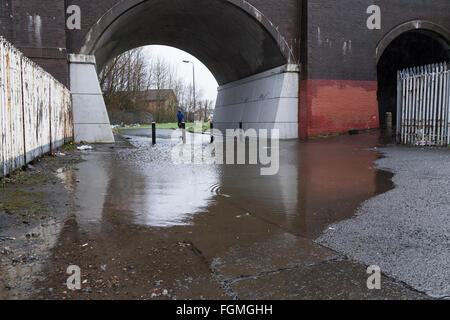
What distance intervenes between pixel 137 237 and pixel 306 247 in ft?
5.22

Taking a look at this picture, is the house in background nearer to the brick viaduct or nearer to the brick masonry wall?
the brick viaduct

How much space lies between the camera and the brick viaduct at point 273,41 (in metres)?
15.0

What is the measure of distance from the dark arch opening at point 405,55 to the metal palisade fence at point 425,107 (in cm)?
902

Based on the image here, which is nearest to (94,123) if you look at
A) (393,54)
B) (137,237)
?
(137,237)

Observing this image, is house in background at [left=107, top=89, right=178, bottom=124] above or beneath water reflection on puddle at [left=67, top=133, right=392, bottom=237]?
above

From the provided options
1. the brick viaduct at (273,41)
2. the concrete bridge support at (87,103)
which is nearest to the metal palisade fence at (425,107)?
the brick viaduct at (273,41)

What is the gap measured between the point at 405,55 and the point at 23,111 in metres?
25.1

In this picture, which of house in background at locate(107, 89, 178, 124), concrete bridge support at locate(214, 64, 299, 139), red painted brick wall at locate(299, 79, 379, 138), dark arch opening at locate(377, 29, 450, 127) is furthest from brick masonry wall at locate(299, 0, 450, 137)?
house in background at locate(107, 89, 178, 124)

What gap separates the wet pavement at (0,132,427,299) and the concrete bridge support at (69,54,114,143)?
9.16 meters

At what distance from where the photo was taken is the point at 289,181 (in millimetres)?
6992

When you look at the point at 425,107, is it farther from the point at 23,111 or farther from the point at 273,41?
the point at 23,111

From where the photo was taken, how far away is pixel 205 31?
21750 millimetres

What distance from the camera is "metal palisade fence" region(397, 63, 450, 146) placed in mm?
12109
